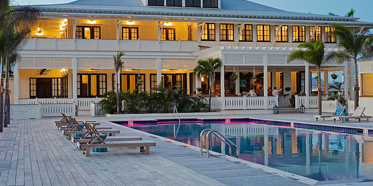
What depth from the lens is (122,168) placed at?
27.0 feet

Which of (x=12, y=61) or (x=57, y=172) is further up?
(x=12, y=61)

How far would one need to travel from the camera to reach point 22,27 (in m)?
17.1

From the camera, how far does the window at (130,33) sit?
29.7 meters

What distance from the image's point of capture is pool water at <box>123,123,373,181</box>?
9.25m

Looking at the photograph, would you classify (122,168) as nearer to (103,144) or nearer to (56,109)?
(103,144)

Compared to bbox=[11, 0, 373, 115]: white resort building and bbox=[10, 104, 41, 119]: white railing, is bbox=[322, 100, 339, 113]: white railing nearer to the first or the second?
bbox=[11, 0, 373, 115]: white resort building

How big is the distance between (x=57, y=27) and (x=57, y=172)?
24.2 m

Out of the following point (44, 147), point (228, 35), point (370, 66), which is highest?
point (228, 35)

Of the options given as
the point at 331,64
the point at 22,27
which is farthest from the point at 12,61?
the point at 331,64

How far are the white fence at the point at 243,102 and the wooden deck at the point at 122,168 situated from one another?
1555cm

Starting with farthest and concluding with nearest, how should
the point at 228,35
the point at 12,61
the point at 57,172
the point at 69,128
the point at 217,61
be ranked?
the point at 228,35 → the point at 217,61 → the point at 12,61 → the point at 69,128 → the point at 57,172

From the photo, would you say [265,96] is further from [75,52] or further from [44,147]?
[44,147]

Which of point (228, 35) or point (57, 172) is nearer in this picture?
point (57, 172)

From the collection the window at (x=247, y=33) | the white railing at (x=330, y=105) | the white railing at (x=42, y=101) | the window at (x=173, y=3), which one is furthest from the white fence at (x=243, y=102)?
the white railing at (x=42, y=101)
